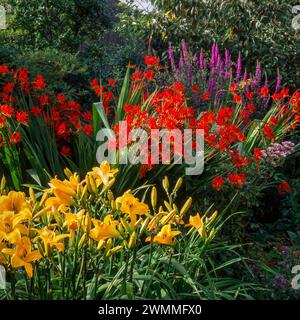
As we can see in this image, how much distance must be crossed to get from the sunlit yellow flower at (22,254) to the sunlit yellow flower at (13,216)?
0.09 feet

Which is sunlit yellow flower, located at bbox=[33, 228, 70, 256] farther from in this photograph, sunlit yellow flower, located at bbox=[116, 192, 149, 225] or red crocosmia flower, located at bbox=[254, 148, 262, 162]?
red crocosmia flower, located at bbox=[254, 148, 262, 162]

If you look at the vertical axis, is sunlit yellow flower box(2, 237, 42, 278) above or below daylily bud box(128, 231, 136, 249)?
below

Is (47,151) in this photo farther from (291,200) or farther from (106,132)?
(291,200)

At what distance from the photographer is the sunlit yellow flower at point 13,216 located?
1761 millimetres

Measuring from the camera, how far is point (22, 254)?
178 centimetres

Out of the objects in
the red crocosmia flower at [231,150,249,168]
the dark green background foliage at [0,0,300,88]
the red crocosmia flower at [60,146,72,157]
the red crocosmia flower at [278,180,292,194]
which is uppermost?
the dark green background foliage at [0,0,300,88]

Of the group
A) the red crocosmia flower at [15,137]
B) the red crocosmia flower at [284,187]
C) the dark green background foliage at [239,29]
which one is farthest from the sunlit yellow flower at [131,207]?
the dark green background foliage at [239,29]

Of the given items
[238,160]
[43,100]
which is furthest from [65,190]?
[43,100]

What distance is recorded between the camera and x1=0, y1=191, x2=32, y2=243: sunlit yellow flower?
5.78 feet

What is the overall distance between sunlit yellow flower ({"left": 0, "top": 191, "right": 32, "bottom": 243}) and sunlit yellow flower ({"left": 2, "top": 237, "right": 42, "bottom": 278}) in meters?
0.03

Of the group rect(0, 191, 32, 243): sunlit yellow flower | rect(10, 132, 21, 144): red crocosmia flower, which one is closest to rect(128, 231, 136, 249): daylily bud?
rect(0, 191, 32, 243): sunlit yellow flower

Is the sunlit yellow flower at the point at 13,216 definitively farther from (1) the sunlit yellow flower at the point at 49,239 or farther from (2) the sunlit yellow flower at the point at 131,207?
(2) the sunlit yellow flower at the point at 131,207

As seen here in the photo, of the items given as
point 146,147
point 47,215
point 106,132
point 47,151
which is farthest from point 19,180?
point 47,215

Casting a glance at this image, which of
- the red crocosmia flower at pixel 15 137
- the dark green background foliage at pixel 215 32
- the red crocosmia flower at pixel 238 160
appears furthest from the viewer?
the dark green background foliage at pixel 215 32
